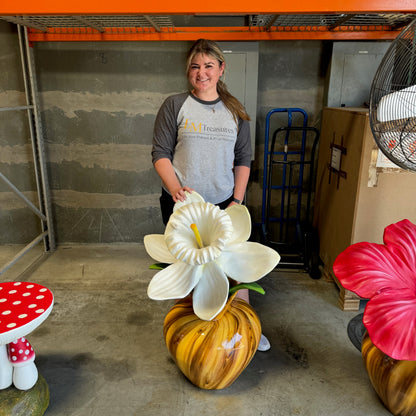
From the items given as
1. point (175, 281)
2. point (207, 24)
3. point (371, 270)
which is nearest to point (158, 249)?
point (175, 281)

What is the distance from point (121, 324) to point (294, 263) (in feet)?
4.98

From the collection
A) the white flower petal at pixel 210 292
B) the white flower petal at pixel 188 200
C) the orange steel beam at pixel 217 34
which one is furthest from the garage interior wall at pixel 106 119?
the white flower petal at pixel 210 292

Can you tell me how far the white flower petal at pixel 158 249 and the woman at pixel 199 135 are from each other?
0.32 metres

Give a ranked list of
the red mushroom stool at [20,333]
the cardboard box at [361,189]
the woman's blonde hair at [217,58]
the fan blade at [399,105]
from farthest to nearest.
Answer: the cardboard box at [361,189], the woman's blonde hair at [217,58], the red mushroom stool at [20,333], the fan blade at [399,105]

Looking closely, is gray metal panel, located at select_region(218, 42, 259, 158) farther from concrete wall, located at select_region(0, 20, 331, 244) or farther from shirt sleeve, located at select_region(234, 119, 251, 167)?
shirt sleeve, located at select_region(234, 119, 251, 167)

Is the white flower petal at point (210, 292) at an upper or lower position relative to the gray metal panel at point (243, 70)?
lower

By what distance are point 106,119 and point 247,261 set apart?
91.8 inches

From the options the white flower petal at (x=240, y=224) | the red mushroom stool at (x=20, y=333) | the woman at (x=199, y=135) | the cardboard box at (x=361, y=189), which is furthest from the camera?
the cardboard box at (x=361, y=189)

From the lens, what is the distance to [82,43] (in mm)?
3320

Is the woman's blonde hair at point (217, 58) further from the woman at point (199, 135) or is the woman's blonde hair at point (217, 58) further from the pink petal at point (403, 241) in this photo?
the pink petal at point (403, 241)

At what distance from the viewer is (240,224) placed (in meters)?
1.77

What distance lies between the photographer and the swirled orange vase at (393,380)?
5.24 feet

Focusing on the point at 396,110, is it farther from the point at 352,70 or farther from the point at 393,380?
the point at 352,70

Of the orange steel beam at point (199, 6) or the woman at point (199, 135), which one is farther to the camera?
the woman at point (199, 135)
